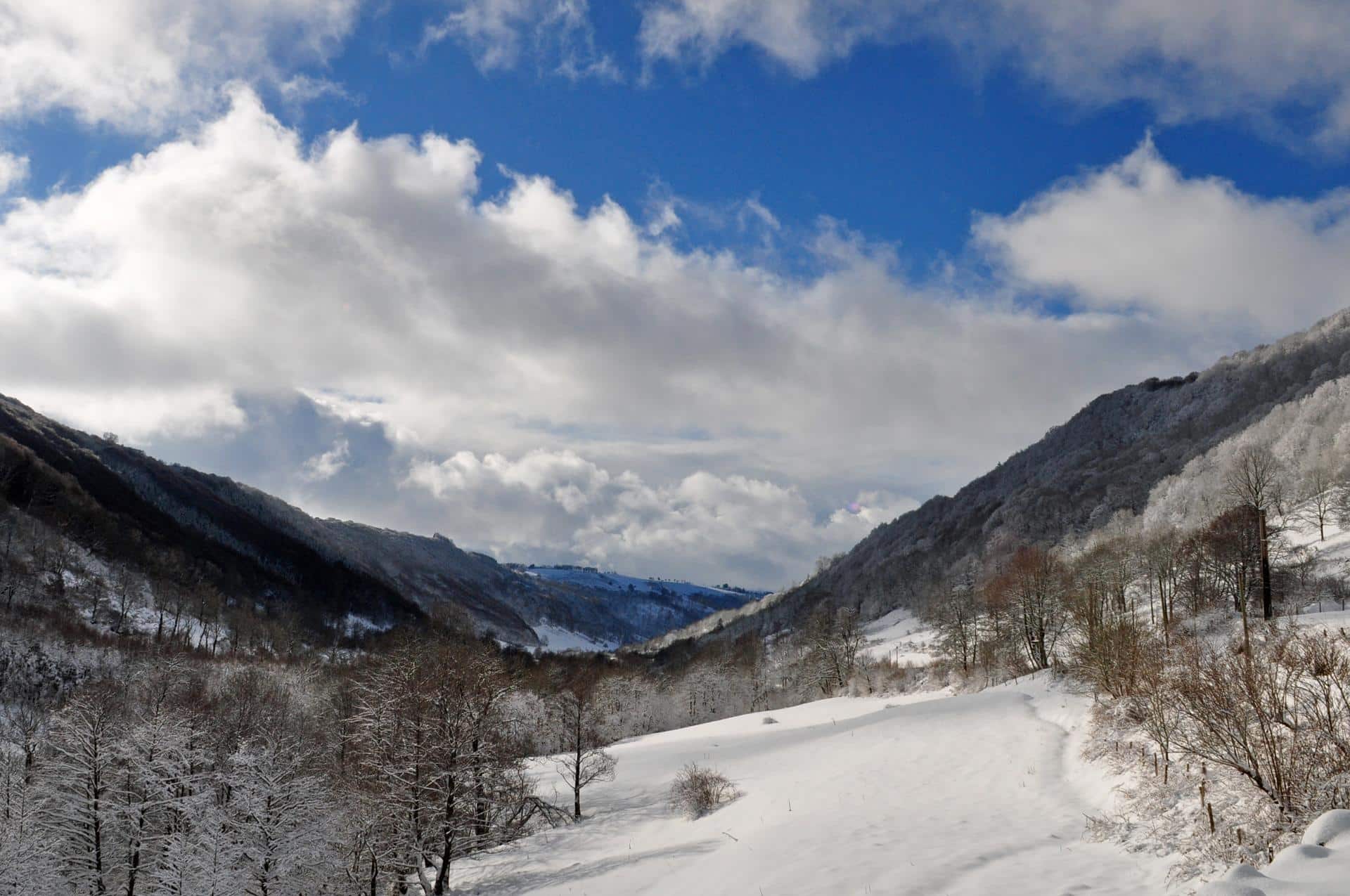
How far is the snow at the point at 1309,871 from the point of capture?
28.7 feet

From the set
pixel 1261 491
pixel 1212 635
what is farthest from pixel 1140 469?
pixel 1212 635

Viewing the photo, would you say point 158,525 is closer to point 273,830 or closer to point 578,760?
point 578,760


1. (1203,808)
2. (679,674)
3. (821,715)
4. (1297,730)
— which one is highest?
(1297,730)

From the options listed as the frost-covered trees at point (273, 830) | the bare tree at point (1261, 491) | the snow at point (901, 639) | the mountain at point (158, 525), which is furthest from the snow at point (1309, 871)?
the mountain at point (158, 525)

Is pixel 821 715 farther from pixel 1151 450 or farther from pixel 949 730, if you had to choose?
pixel 1151 450

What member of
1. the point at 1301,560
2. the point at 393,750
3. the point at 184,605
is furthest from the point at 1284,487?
the point at 184,605

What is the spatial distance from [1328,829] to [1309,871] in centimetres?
165

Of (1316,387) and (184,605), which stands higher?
(1316,387)

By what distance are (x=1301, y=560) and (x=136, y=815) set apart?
324 feet

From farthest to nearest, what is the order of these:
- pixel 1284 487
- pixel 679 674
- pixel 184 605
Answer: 1. pixel 679 674
2. pixel 184 605
3. pixel 1284 487

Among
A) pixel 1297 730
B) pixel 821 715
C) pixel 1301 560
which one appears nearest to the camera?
pixel 1297 730

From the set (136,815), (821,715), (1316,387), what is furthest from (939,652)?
(1316,387)

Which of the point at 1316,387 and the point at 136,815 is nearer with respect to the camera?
the point at 136,815

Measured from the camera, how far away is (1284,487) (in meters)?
108
